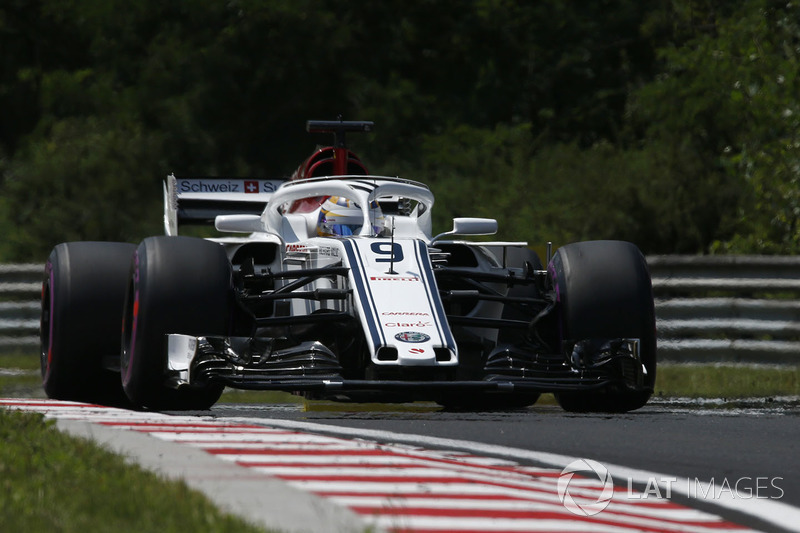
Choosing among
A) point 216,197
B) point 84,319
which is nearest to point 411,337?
point 84,319

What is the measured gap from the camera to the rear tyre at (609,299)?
10.1 meters

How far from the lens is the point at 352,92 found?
29578 mm

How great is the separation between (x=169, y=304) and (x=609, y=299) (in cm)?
282

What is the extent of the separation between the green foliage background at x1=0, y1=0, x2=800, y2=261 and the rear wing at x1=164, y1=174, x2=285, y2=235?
1014cm

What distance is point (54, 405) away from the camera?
31.9 ft

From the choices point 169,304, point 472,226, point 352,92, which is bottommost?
point 169,304

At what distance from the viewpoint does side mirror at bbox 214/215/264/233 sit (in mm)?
10567

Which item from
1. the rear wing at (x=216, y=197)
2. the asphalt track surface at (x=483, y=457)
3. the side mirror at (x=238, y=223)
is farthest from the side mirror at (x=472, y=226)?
the rear wing at (x=216, y=197)

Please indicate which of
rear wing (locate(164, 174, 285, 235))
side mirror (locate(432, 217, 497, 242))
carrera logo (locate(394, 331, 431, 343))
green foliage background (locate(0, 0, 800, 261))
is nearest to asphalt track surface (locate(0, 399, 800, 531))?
carrera logo (locate(394, 331, 431, 343))

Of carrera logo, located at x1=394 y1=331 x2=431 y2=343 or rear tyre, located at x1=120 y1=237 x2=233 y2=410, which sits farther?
rear tyre, located at x1=120 y1=237 x2=233 y2=410

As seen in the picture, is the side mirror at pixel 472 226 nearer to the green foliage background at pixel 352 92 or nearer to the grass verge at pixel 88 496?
the grass verge at pixel 88 496

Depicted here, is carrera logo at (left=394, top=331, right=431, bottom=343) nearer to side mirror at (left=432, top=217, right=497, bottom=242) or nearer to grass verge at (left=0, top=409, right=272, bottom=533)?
side mirror at (left=432, top=217, right=497, bottom=242)

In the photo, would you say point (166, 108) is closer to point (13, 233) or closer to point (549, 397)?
point (13, 233)

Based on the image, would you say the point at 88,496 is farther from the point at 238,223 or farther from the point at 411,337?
the point at 238,223
